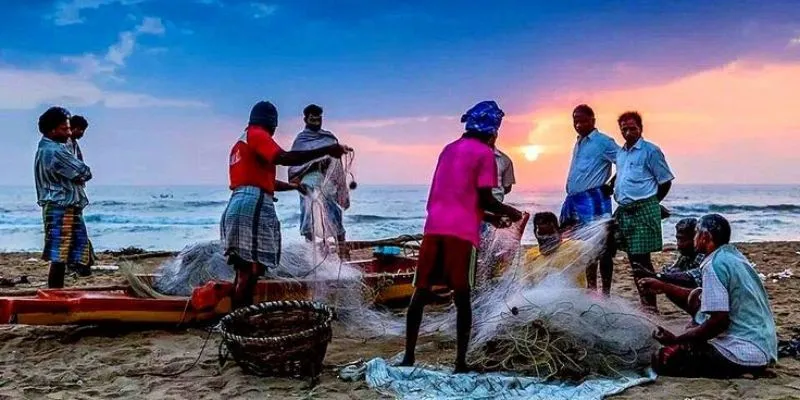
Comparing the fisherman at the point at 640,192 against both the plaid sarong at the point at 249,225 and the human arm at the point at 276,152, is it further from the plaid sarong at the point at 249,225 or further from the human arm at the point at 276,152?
the plaid sarong at the point at 249,225

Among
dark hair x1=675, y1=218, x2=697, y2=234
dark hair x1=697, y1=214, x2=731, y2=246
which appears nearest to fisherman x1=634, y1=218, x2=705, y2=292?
dark hair x1=675, y1=218, x2=697, y2=234

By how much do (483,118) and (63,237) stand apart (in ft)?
13.8

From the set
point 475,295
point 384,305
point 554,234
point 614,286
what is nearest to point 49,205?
point 384,305

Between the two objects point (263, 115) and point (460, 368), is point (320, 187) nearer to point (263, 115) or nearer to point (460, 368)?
point (263, 115)

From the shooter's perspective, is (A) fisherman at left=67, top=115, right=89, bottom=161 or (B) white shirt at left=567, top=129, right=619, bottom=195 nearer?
(B) white shirt at left=567, top=129, right=619, bottom=195

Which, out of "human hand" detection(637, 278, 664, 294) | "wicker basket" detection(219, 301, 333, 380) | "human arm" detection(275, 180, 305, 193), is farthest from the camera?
"human arm" detection(275, 180, 305, 193)

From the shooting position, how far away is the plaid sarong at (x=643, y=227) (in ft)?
19.2

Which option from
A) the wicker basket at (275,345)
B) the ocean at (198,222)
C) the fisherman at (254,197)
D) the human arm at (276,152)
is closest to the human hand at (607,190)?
the fisherman at (254,197)

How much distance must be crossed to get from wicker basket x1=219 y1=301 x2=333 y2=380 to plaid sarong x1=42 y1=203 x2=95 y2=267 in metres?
2.59

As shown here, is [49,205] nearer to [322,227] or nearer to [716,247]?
[322,227]

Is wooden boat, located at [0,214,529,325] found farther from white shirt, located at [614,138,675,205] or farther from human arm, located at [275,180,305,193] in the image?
white shirt, located at [614,138,675,205]

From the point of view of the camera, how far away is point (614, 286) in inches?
333

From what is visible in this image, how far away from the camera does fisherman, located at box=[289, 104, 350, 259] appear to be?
6.01 meters

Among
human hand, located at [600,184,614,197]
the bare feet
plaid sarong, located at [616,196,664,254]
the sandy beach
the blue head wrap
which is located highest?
the blue head wrap
